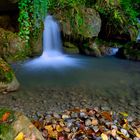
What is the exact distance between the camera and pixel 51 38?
941 centimetres

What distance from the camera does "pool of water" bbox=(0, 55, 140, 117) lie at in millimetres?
5391

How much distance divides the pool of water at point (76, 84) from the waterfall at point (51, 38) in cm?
47

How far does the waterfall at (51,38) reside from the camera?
9270 millimetres

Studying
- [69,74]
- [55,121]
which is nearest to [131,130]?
[55,121]

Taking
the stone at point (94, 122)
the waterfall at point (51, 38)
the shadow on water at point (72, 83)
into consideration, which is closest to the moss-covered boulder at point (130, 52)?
the shadow on water at point (72, 83)

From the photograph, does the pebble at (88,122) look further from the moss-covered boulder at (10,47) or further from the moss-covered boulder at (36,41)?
the moss-covered boulder at (36,41)

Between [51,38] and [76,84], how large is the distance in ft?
10.8

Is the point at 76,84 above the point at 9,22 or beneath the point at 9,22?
beneath

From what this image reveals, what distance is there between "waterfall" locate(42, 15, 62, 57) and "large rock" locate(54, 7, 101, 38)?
8.8 inches

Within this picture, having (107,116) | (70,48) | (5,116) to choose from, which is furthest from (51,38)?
(5,116)

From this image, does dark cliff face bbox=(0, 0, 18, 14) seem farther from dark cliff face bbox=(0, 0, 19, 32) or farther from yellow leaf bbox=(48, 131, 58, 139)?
yellow leaf bbox=(48, 131, 58, 139)

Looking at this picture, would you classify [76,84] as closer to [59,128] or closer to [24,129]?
[59,128]

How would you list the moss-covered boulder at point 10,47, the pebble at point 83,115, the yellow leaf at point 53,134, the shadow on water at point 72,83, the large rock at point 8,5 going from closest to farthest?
the yellow leaf at point 53,134
the pebble at point 83,115
the shadow on water at point 72,83
the large rock at point 8,5
the moss-covered boulder at point 10,47

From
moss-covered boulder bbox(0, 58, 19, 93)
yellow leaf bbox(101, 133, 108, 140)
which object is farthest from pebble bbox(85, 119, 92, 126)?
moss-covered boulder bbox(0, 58, 19, 93)
